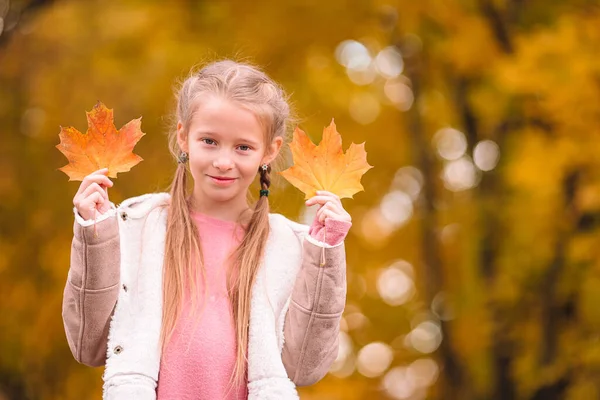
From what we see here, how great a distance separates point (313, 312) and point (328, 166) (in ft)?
1.29

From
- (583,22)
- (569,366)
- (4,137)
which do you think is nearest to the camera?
(583,22)

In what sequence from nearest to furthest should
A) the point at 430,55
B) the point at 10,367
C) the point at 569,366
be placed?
the point at 569,366 → the point at 430,55 → the point at 10,367

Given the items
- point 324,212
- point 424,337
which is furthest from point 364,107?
point 324,212

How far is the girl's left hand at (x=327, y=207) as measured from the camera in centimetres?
239

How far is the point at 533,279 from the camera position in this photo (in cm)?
810

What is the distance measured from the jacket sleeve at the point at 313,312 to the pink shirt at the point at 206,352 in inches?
2.2

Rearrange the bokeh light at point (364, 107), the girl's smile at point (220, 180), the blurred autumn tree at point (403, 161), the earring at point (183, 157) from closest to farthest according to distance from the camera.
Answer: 1. the girl's smile at point (220, 180)
2. the earring at point (183, 157)
3. the blurred autumn tree at point (403, 161)
4. the bokeh light at point (364, 107)

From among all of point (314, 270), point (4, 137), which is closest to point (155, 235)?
point (314, 270)

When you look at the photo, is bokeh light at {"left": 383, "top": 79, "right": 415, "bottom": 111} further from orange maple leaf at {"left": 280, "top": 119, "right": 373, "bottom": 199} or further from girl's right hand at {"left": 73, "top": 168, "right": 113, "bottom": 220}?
girl's right hand at {"left": 73, "top": 168, "right": 113, "bottom": 220}

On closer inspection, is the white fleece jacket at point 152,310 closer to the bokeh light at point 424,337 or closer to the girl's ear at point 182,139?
the girl's ear at point 182,139

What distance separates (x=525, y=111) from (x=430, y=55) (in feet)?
4.94

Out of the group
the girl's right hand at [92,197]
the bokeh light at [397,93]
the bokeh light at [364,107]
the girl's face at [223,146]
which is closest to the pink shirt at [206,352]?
the girl's face at [223,146]

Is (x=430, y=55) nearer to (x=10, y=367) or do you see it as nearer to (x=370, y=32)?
(x=370, y=32)

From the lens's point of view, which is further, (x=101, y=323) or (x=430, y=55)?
(x=430, y=55)
